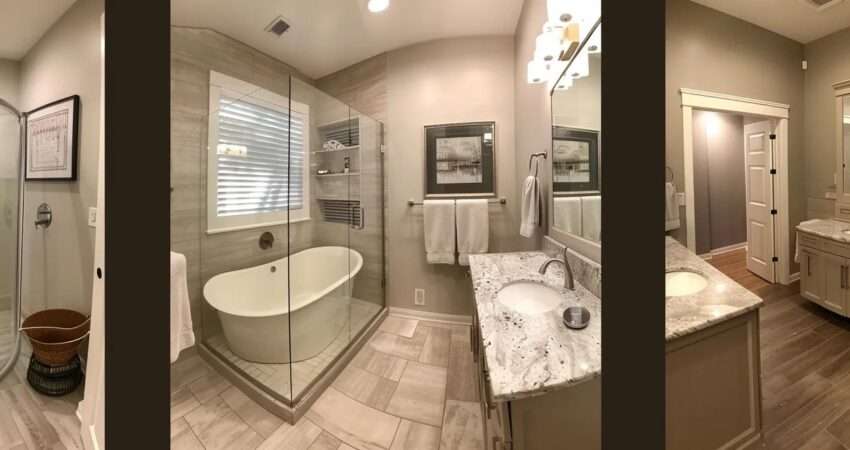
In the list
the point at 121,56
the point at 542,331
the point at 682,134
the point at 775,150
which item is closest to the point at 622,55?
the point at 682,134

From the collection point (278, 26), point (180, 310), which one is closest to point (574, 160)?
point (278, 26)

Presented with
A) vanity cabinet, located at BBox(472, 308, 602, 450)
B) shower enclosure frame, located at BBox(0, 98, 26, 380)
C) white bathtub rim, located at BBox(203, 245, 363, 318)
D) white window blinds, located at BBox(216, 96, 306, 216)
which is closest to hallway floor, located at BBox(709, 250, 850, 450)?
vanity cabinet, located at BBox(472, 308, 602, 450)

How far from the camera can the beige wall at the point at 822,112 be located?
1.06ft

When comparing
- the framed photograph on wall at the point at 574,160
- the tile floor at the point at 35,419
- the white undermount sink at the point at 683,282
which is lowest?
the tile floor at the point at 35,419

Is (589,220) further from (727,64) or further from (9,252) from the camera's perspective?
(9,252)

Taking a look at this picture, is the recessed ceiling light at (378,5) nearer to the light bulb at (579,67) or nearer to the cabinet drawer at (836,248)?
the light bulb at (579,67)

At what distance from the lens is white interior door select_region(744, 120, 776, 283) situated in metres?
0.33

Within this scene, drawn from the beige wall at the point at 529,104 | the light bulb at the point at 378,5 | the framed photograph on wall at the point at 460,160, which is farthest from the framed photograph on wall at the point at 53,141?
the beige wall at the point at 529,104

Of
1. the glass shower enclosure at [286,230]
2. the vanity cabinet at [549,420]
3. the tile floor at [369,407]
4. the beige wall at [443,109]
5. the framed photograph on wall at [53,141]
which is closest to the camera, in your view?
the vanity cabinet at [549,420]

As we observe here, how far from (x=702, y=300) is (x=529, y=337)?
255 mm

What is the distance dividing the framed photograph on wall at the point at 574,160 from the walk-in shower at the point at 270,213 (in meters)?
0.43

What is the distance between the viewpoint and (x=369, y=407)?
45 cm

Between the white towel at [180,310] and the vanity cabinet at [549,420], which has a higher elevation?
the white towel at [180,310]

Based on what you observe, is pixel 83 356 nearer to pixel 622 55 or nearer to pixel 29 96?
pixel 29 96
